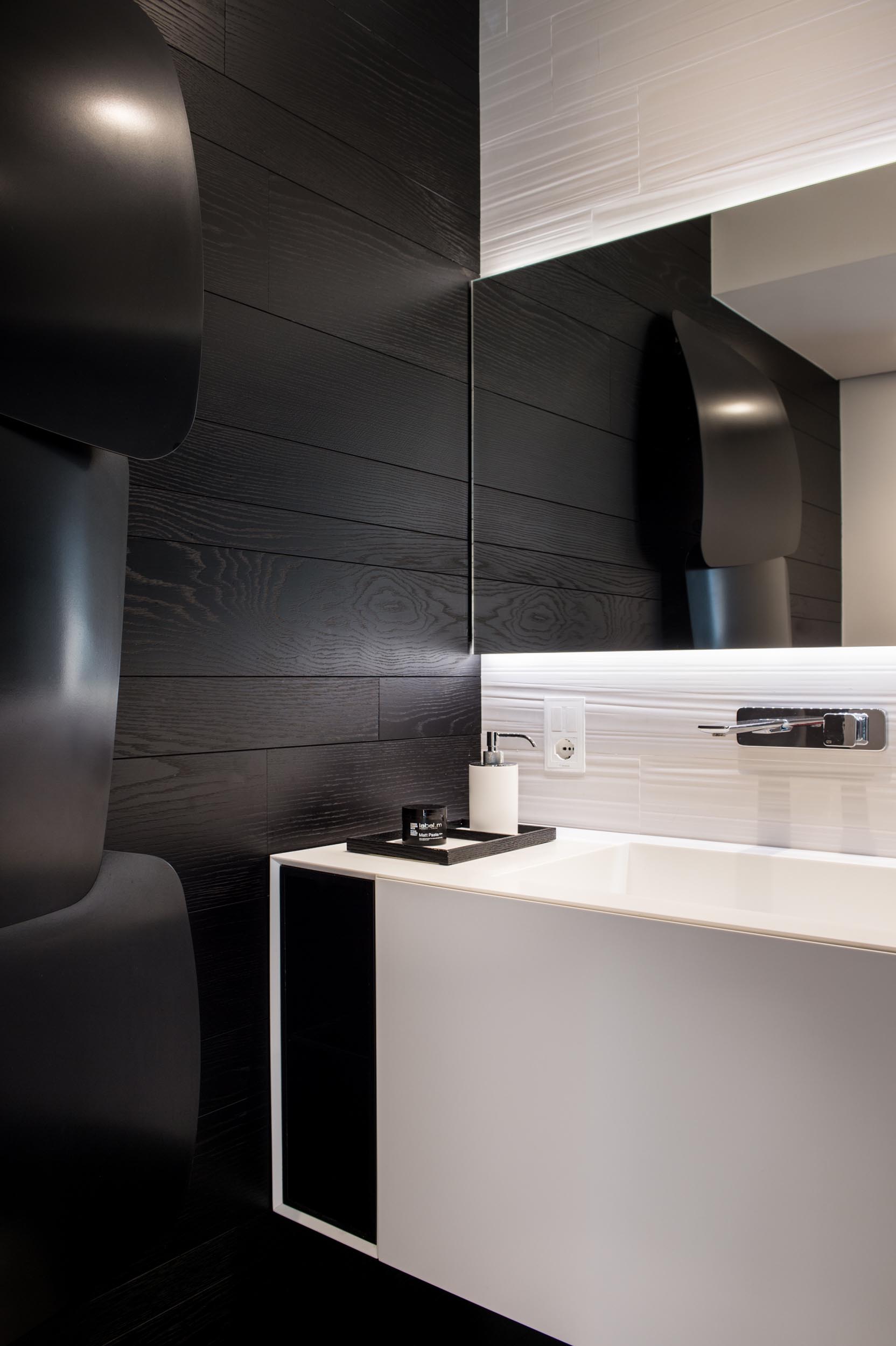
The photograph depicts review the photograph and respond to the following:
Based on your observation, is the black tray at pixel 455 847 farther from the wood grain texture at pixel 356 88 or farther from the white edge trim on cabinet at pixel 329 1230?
the wood grain texture at pixel 356 88

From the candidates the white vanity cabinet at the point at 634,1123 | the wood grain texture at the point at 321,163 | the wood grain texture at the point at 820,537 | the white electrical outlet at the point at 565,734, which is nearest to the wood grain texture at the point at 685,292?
the wood grain texture at the point at 820,537

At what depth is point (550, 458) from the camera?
1.57 m

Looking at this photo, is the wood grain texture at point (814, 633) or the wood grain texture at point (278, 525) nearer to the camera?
the wood grain texture at point (278, 525)

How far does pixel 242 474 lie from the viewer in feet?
4.07

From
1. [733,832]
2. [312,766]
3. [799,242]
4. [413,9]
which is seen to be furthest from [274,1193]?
[413,9]

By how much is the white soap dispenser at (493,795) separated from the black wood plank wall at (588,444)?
240 millimetres

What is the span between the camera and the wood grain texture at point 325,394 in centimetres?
122

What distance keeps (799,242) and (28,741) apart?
1.26m

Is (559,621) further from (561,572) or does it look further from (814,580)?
(814,580)

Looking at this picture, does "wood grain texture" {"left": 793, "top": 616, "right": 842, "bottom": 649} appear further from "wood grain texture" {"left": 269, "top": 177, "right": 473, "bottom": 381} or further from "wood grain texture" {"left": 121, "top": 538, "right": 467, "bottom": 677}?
"wood grain texture" {"left": 269, "top": 177, "right": 473, "bottom": 381}

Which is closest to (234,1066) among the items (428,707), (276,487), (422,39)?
(428,707)

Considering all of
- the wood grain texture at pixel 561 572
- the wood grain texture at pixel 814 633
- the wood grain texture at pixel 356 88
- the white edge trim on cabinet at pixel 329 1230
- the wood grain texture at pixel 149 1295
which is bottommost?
the wood grain texture at pixel 149 1295

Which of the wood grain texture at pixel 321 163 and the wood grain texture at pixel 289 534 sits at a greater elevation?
the wood grain texture at pixel 321 163

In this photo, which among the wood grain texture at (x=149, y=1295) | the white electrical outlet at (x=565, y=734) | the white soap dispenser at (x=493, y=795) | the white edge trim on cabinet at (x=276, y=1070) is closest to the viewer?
the wood grain texture at (x=149, y=1295)
